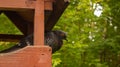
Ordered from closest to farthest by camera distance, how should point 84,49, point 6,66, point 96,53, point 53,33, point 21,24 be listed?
point 6,66, point 53,33, point 21,24, point 84,49, point 96,53

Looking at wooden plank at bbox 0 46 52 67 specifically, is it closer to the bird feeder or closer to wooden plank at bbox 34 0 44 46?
the bird feeder

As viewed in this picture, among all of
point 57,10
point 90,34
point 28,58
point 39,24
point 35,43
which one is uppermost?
point 57,10

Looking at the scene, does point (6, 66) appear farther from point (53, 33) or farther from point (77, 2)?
point (77, 2)

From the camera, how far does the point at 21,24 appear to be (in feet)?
18.3

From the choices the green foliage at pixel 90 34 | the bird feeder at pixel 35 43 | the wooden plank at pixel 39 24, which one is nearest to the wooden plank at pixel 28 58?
the bird feeder at pixel 35 43

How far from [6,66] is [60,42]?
97cm

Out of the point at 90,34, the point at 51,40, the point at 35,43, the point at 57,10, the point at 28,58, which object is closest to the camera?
the point at 28,58

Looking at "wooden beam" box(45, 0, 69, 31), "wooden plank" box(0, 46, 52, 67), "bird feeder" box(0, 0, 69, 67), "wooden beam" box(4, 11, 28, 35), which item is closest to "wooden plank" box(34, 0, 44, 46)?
"bird feeder" box(0, 0, 69, 67)

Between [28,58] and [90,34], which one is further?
[90,34]

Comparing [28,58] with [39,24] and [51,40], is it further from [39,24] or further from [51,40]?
[51,40]

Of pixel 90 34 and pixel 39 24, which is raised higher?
pixel 39 24

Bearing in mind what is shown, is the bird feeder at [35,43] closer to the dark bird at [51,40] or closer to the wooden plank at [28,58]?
the wooden plank at [28,58]

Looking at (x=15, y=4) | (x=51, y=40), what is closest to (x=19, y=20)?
(x=51, y=40)

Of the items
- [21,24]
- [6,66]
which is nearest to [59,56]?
[21,24]
